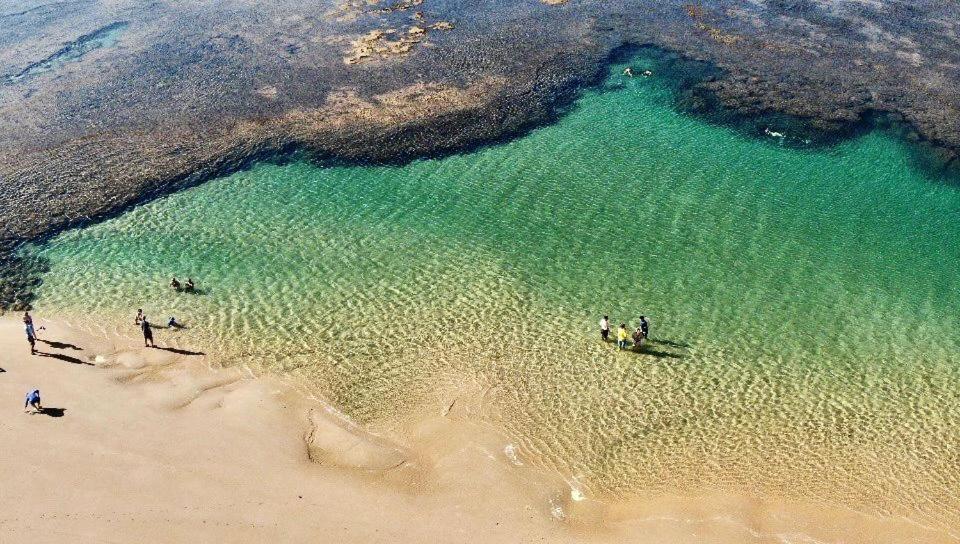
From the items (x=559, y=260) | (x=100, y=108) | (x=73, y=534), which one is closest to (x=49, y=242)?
(x=100, y=108)

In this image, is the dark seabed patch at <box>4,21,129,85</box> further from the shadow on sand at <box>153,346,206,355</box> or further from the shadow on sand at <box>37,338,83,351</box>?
the shadow on sand at <box>153,346,206,355</box>

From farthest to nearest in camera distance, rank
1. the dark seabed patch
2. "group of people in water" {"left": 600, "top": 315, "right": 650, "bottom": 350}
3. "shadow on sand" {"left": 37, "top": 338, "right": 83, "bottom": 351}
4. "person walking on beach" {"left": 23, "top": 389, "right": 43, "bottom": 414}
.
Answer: the dark seabed patch
"group of people in water" {"left": 600, "top": 315, "right": 650, "bottom": 350}
"shadow on sand" {"left": 37, "top": 338, "right": 83, "bottom": 351}
"person walking on beach" {"left": 23, "top": 389, "right": 43, "bottom": 414}

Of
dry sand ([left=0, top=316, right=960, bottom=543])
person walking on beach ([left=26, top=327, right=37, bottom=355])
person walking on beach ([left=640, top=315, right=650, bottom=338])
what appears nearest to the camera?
dry sand ([left=0, top=316, right=960, bottom=543])

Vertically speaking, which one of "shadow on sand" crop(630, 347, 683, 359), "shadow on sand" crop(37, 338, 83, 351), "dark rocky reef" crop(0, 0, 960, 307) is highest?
"dark rocky reef" crop(0, 0, 960, 307)

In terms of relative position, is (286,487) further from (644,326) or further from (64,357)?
(644,326)

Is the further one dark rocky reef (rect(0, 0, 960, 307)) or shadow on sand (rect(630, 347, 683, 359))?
dark rocky reef (rect(0, 0, 960, 307))

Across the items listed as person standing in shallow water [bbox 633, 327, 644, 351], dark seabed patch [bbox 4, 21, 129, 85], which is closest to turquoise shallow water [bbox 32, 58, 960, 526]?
person standing in shallow water [bbox 633, 327, 644, 351]

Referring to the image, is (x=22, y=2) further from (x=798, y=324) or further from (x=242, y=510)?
(x=798, y=324)
